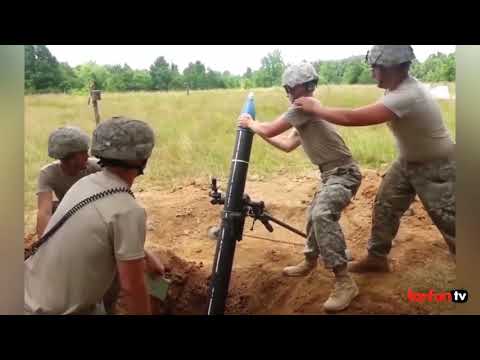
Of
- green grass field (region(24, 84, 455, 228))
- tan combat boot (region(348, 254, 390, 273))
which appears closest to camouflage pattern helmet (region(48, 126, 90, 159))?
green grass field (region(24, 84, 455, 228))

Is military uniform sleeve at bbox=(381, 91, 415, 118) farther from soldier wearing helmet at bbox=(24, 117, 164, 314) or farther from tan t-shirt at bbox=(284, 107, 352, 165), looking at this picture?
soldier wearing helmet at bbox=(24, 117, 164, 314)

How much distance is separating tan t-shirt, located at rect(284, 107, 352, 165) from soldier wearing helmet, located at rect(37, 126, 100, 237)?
1351 millimetres

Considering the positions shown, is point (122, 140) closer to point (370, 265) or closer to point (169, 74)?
point (169, 74)

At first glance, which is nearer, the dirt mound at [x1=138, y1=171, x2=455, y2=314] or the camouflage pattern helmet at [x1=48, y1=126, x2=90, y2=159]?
the camouflage pattern helmet at [x1=48, y1=126, x2=90, y2=159]

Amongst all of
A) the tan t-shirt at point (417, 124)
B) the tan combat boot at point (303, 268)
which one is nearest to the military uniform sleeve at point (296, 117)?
the tan t-shirt at point (417, 124)

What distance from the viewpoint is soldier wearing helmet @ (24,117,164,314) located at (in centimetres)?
225

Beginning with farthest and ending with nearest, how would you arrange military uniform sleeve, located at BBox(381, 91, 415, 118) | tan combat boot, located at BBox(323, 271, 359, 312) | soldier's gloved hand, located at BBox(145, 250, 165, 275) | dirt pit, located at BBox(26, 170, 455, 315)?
dirt pit, located at BBox(26, 170, 455, 315)
tan combat boot, located at BBox(323, 271, 359, 312)
military uniform sleeve, located at BBox(381, 91, 415, 118)
soldier's gloved hand, located at BBox(145, 250, 165, 275)

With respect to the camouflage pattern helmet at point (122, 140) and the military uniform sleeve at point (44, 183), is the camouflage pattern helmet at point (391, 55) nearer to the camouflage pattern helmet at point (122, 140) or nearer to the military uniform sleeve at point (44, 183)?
the camouflage pattern helmet at point (122, 140)

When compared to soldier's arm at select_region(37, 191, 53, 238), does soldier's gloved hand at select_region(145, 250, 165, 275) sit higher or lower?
lower

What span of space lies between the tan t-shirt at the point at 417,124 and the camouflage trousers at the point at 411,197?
77 mm

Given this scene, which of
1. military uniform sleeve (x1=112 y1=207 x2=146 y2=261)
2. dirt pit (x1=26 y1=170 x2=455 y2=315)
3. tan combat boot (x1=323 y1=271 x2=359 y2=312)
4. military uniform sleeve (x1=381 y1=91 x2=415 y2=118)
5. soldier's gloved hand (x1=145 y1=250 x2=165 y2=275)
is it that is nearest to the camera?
military uniform sleeve (x1=112 y1=207 x2=146 y2=261)

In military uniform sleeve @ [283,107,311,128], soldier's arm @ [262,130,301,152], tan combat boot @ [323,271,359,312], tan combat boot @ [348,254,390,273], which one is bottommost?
tan combat boot @ [323,271,359,312]
